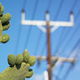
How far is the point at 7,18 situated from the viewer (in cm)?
251

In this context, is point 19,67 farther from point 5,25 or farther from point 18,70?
point 5,25

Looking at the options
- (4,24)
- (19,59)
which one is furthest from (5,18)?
(19,59)

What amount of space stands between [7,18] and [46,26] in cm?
810

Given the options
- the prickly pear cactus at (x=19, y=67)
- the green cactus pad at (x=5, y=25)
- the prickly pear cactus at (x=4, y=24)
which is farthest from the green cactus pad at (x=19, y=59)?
the green cactus pad at (x=5, y=25)

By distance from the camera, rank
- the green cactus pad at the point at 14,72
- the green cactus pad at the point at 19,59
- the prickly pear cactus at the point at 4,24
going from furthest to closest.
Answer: the prickly pear cactus at the point at 4,24
the green cactus pad at the point at 14,72
the green cactus pad at the point at 19,59

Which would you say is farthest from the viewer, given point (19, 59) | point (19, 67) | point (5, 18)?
point (5, 18)

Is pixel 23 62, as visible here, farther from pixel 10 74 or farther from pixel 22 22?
pixel 22 22

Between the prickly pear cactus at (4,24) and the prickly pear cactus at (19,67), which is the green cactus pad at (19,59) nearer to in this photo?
the prickly pear cactus at (19,67)

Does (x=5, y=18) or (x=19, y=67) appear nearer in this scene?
(x=19, y=67)

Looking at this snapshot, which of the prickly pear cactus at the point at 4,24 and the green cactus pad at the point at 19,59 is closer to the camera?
Answer: the green cactus pad at the point at 19,59

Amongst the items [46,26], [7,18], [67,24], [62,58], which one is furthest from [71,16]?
[7,18]

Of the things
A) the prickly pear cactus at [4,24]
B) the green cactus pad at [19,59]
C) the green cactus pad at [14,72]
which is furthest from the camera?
the prickly pear cactus at [4,24]

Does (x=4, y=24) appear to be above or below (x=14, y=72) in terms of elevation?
above

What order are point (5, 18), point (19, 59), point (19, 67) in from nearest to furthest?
point (19, 59), point (19, 67), point (5, 18)
